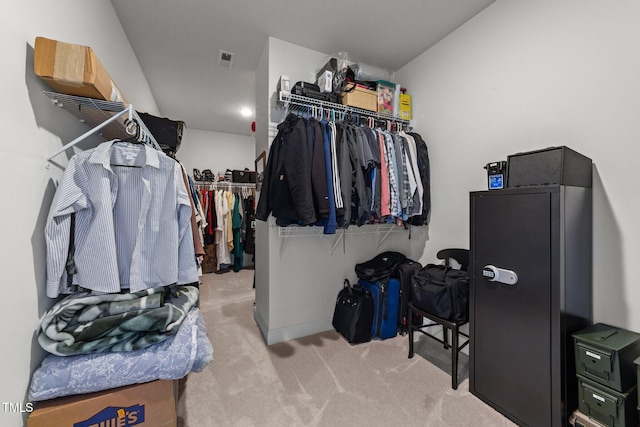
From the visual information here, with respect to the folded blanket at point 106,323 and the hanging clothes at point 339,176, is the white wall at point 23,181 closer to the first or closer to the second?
the folded blanket at point 106,323

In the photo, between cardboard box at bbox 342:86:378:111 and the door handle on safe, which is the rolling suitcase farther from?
cardboard box at bbox 342:86:378:111

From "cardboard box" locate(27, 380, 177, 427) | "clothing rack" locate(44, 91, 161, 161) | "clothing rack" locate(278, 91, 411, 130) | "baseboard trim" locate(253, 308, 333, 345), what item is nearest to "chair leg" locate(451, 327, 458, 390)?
"baseboard trim" locate(253, 308, 333, 345)

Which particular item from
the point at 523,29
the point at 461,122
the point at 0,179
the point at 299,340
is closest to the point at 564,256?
the point at 461,122

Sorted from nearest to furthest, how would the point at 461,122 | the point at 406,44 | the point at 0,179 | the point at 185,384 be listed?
the point at 0,179
the point at 185,384
the point at 461,122
the point at 406,44

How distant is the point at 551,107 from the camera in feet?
5.20

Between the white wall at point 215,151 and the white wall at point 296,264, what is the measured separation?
302 cm

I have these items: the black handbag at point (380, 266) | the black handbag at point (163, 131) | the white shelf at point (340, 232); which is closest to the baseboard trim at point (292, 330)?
the black handbag at point (380, 266)

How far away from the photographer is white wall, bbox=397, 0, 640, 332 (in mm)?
1300

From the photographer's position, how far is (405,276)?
7.36 ft

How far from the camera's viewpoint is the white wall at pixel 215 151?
4.96m

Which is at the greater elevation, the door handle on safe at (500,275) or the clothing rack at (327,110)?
the clothing rack at (327,110)

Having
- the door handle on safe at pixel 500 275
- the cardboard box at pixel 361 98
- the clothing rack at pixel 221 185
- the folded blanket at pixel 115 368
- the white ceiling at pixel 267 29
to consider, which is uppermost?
the white ceiling at pixel 267 29

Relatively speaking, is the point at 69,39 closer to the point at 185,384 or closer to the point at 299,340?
the point at 185,384

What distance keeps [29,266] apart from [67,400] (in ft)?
1.67
